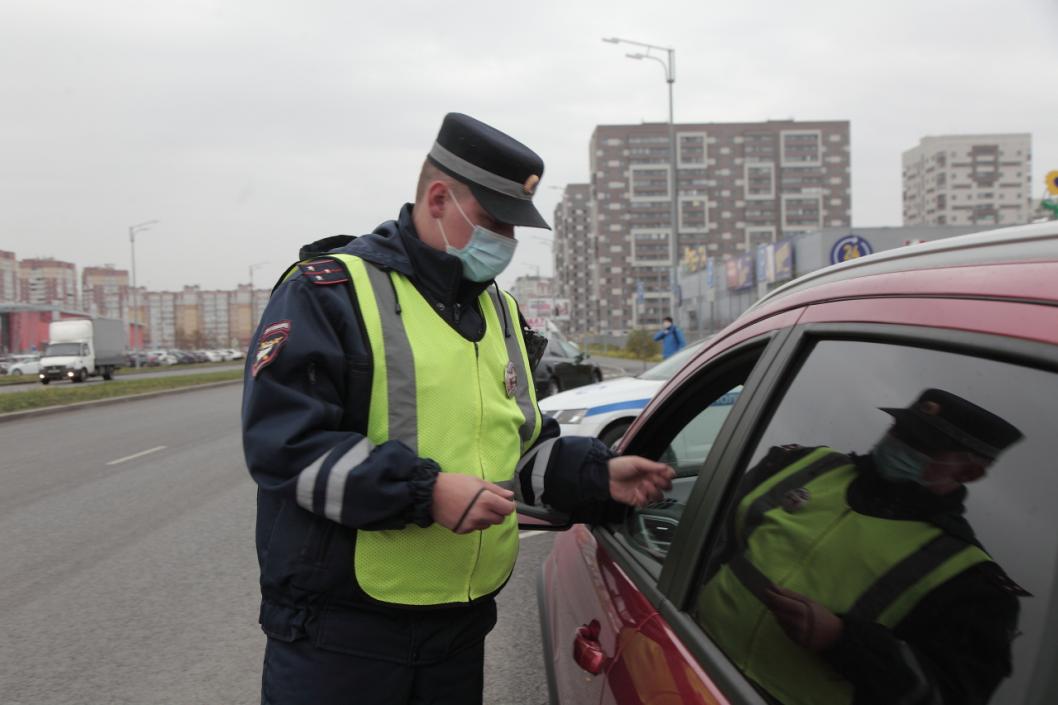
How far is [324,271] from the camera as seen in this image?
5.69 feet

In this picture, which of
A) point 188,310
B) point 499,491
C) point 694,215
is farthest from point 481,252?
point 188,310

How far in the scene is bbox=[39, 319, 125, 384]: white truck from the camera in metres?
34.7

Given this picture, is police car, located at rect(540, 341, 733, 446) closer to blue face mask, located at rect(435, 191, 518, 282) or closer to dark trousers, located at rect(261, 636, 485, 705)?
blue face mask, located at rect(435, 191, 518, 282)

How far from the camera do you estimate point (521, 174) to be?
6.35 ft

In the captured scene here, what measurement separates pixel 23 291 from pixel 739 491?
439 feet

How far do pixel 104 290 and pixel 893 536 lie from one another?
148 metres

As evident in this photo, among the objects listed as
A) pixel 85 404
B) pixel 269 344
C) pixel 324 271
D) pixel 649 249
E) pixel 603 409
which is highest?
pixel 649 249

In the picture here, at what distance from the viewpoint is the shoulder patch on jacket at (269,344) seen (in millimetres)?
1618

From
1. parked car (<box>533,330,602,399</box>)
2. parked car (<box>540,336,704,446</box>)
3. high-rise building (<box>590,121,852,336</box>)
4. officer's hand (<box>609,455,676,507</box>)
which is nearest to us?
officer's hand (<box>609,455,676,507</box>)

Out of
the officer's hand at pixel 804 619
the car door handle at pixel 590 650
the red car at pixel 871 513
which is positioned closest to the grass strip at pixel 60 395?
the car door handle at pixel 590 650

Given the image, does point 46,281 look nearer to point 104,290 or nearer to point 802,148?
point 104,290

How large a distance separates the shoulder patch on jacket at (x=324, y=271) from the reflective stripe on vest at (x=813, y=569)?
909mm

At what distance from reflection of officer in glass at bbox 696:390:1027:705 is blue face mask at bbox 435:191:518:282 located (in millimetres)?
813

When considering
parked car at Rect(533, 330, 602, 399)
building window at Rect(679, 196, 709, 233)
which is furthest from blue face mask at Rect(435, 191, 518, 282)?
building window at Rect(679, 196, 709, 233)
